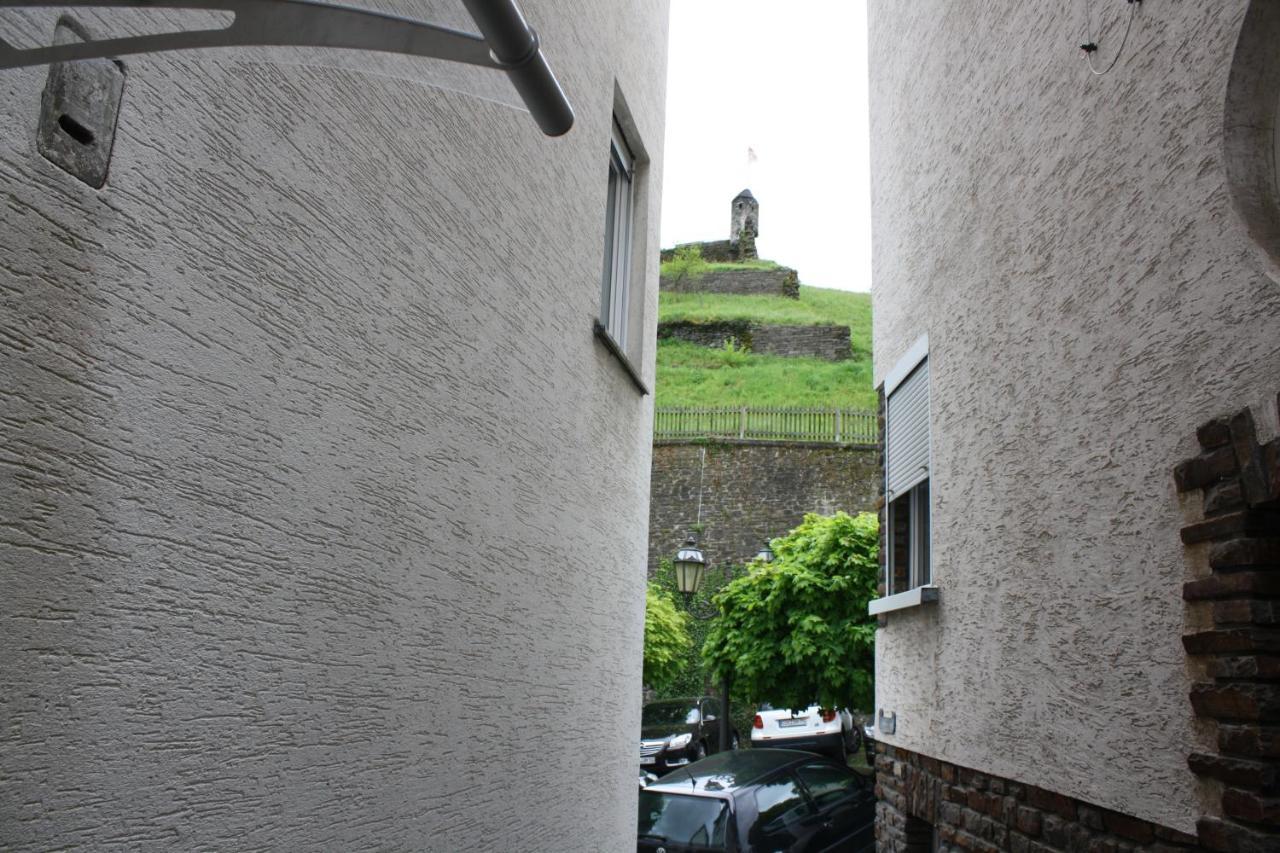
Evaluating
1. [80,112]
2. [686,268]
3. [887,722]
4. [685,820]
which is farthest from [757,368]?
[80,112]

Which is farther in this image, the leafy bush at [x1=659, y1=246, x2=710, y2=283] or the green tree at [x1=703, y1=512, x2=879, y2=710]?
the leafy bush at [x1=659, y1=246, x2=710, y2=283]

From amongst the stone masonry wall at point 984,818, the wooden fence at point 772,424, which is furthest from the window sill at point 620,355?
the wooden fence at point 772,424

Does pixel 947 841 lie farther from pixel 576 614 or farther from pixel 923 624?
pixel 576 614

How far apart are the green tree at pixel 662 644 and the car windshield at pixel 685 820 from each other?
28.8 ft

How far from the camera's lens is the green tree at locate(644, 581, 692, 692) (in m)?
18.6

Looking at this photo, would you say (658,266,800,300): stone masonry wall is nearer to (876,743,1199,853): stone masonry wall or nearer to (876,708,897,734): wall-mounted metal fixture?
(876,708,897,734): wall-mounted metal fixture

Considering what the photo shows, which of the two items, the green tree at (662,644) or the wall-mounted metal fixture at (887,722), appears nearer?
the wall-mounted metal fixture at (887,722)

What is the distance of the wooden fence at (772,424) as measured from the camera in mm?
28578

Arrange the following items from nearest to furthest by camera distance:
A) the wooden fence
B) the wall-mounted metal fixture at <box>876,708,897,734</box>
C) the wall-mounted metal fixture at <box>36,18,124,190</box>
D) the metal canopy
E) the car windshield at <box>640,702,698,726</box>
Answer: the metal canopy → the wall-mounted metal fixture at <box>36,18,124,190</box> → the wall-mounted metal fixture at <box>876,708,897,734</box> → the car windshield at <box>640,702,698,726</box> → the wooden fence

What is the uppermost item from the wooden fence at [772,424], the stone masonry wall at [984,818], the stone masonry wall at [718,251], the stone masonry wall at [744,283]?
the stone masonry wall at [718,251]

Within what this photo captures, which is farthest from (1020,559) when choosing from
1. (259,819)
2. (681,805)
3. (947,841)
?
(681,805)

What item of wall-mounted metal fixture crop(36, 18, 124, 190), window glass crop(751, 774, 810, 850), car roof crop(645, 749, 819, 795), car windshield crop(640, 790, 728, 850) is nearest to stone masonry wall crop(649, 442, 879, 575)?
car roof crop(645, 749, 819, 795)

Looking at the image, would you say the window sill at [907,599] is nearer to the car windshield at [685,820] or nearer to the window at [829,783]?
the car windshield at [685,820]

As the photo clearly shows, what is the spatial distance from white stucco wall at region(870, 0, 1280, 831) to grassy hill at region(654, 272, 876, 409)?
23.6 meters
